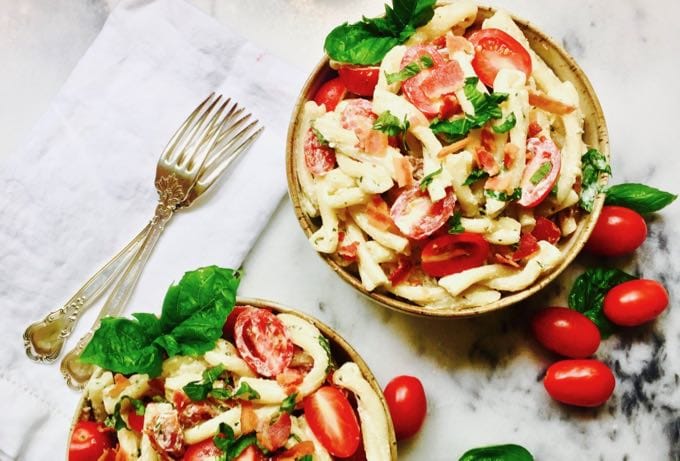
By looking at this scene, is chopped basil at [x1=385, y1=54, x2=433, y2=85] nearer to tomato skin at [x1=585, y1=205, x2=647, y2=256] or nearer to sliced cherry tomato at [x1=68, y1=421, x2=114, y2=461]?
tomato skin at [x1=585, y1=205, x2=647, y2=256]

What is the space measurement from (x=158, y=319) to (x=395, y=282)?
591mm

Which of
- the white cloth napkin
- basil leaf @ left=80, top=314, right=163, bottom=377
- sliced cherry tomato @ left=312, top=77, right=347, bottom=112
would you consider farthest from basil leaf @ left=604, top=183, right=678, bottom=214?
basil leaf @ left=80, top=314, right=163, bottom=377

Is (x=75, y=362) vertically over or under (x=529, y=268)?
under

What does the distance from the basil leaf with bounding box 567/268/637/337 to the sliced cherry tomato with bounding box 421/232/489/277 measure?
1.52 feet

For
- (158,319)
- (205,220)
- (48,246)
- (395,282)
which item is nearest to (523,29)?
(395,282)

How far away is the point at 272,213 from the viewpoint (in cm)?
246

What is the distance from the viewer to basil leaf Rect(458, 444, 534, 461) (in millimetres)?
2244

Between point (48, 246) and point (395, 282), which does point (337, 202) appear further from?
point (48, 246)

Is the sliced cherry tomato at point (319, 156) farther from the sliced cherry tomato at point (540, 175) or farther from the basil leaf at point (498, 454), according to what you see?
the basil leaf at point (498, 454)

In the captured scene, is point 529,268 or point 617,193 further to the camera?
point 617,193

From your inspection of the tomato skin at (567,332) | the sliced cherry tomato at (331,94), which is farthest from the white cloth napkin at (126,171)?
the tomato skin at (567,332)

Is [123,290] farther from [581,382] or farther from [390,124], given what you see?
[581,382]

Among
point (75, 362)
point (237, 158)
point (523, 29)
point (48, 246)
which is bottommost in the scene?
point (75, 362)

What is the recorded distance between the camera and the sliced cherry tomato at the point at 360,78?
2111 millimetres
